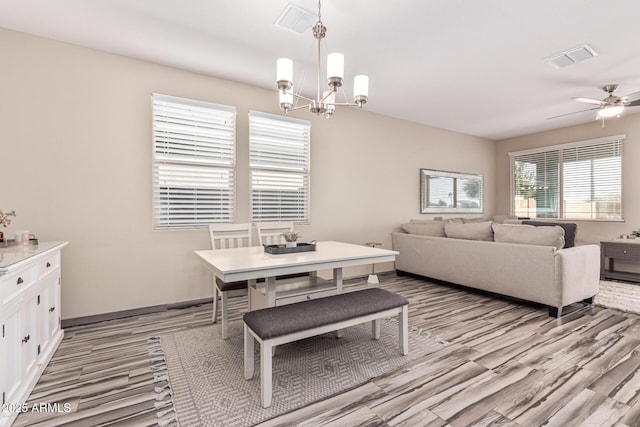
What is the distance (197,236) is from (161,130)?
4.11ft

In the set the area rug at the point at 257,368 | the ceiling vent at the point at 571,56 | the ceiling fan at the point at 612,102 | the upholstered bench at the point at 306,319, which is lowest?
the area rug at the point at 257,368

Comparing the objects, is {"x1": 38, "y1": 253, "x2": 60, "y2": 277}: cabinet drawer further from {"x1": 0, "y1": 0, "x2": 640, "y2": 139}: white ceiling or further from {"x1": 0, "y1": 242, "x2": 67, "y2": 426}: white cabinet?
A: {"x1": 0, "y1": 0, "x2": 640, "y2": 139}: white ceiling

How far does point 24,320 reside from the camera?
1818mm

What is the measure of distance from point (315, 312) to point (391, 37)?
→ 250 centimetres

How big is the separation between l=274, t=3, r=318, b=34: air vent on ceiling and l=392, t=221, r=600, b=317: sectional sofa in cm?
313

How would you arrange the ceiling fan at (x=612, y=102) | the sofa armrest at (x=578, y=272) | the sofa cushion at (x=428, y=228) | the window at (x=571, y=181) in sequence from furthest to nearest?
the window at (x=571, y=181), the sofa cushion at (x=428, y=228), the ceiling fan at (x=612, y=102), the sofa armrest at (x=578, y=272)

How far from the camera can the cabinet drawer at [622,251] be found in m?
4.34

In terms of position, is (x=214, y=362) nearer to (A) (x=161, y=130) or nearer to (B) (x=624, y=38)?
(A) (x=161, y=130)

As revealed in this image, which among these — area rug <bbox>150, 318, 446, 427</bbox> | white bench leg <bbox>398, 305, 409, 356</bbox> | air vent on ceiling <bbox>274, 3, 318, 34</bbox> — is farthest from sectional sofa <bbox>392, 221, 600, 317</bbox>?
air vent on ceiling <bbox>274, 3, 318, 34</bbox>

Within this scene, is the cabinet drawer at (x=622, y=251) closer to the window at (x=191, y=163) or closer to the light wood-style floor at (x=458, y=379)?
the light wood-style floor at (x=458, y=379)

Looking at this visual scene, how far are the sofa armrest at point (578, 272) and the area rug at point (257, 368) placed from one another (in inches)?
63.4

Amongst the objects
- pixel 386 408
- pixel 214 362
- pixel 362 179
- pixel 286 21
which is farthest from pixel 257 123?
pixel 386 408

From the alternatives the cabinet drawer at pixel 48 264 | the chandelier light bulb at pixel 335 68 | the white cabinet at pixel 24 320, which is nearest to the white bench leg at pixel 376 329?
the chandelier light bulb at pixel 335 68

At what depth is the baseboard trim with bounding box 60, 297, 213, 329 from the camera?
9.53 ft
